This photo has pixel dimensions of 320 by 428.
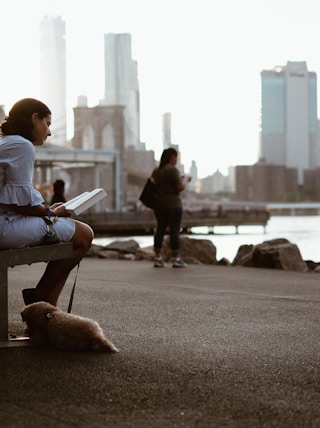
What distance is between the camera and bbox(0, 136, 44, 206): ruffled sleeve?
3.69 m

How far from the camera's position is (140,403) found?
274 cm

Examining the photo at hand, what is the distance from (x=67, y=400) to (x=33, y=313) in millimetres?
1095

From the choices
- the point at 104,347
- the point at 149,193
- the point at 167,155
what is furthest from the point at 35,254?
the point at 149,193

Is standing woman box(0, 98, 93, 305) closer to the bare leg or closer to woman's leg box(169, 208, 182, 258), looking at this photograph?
the bare leg

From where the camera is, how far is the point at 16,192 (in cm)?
370

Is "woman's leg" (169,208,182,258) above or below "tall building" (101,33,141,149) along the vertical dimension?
below

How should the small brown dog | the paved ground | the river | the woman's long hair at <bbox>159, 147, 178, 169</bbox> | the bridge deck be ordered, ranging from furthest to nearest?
the bridge deck → the river → the woman's long hair at <bbox>159, 147, 178, 169</bbox> → the small brown dog → the paved ground

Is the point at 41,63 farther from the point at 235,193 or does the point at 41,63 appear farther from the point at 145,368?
the point at 145,368

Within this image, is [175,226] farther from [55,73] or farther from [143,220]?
[55,73]

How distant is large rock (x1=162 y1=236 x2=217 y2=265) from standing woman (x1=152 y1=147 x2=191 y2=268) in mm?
2972

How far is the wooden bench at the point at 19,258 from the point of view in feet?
12.2

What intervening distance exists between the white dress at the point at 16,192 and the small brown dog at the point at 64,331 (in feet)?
1.10

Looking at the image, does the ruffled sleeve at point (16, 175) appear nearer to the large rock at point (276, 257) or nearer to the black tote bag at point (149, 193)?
the black tote bag at point (149, 193)

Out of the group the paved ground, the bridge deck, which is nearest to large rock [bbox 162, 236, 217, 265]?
the paved ground
